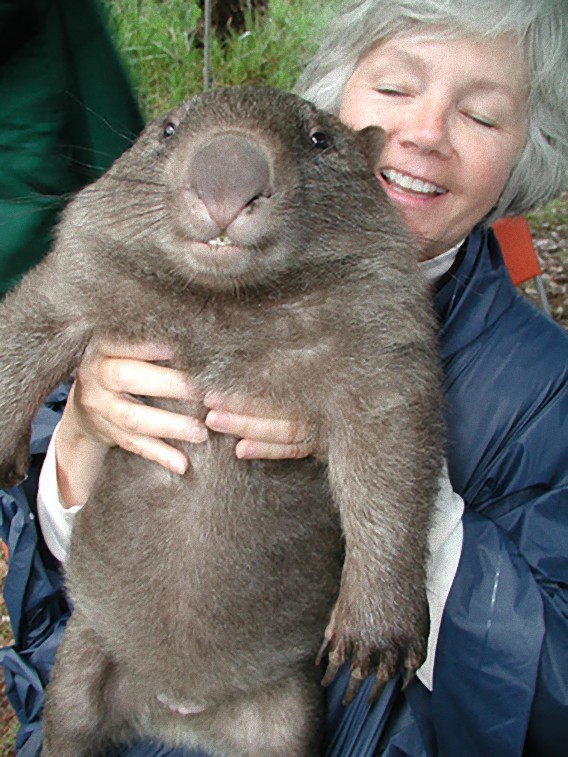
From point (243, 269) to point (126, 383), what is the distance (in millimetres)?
446

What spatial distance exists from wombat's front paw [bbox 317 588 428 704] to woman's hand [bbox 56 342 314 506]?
40 centimetres

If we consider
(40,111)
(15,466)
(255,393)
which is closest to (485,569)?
(255,393)

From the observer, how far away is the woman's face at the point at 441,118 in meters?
2.38

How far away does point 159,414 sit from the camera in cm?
202

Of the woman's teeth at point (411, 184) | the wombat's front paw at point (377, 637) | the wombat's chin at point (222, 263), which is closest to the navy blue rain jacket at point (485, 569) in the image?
the wombat's front paw at point (377, 637)

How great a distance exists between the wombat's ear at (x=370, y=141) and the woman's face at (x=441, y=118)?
0.11 meters

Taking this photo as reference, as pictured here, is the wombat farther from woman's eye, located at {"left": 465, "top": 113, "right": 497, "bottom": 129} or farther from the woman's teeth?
woman's eye, located at {"left": 465, "top": 113, "right": 497, "bottom": 129}

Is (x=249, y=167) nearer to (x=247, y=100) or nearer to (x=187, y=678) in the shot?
(x=247, y=100)

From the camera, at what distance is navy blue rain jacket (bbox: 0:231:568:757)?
6.64 ft

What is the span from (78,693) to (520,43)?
2.29 m

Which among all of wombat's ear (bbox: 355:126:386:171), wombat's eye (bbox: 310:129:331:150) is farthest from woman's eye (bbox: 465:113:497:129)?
wombat's eye (bbox: 310:129:331:150)

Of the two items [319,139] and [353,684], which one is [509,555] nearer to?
[353,684]

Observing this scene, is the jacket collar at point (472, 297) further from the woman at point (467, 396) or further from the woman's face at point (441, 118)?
the woman's face at point (441, 118)

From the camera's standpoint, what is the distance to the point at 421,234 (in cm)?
248
